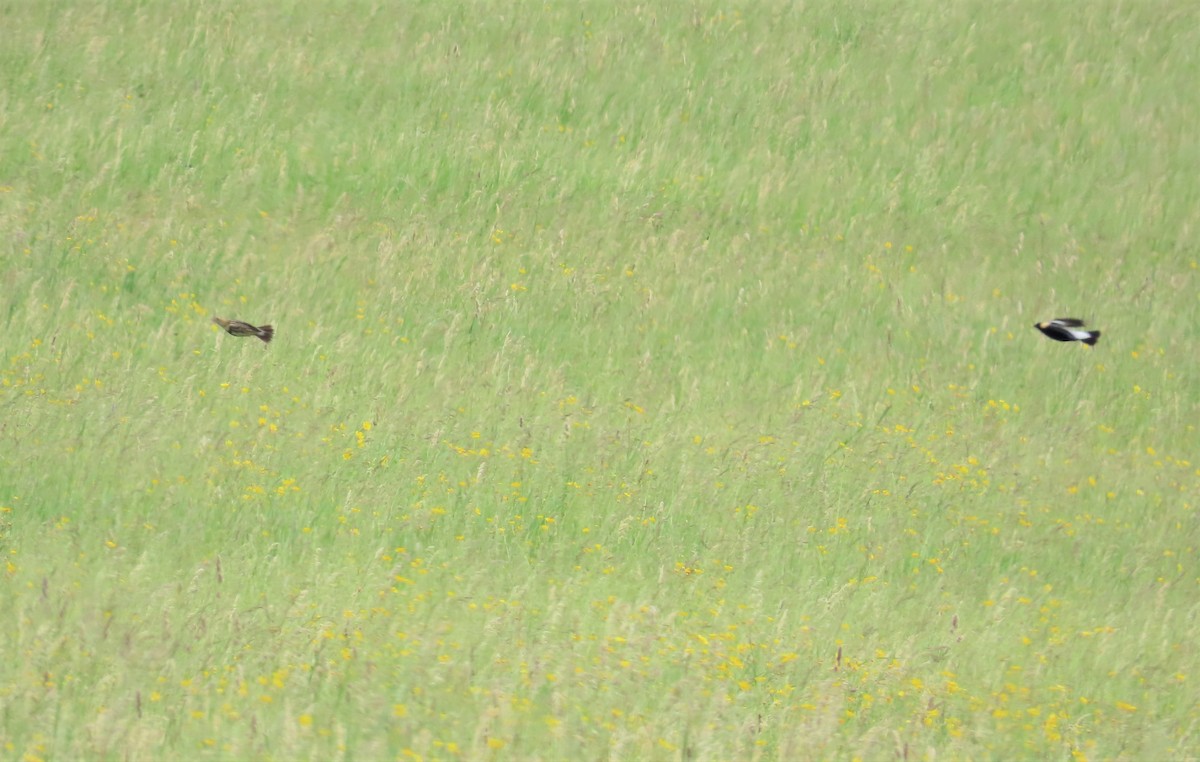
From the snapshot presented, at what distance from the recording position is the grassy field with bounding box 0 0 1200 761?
5.83 meters

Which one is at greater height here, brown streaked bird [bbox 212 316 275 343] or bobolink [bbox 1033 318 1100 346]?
bobolink [bbox 1033 318 1100 346]

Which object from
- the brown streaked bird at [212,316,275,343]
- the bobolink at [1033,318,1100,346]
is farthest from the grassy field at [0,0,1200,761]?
the bobolink at [1033,318,1100,346]

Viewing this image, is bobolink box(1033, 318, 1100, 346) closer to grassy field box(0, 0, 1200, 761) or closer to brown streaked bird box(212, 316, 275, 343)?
grassy field box(0, 0, 1200, 761)

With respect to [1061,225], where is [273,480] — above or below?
below

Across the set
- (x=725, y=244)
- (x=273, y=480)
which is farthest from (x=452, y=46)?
(x=273, y=480)

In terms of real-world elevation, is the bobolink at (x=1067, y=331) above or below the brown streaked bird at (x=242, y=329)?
above

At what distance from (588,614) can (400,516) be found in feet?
4.96

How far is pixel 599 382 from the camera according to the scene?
973 centimetres

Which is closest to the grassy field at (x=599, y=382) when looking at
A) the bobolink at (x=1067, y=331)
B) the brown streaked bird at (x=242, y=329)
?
the brown streaked bird at (x=242, y=329)

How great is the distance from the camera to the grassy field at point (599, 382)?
583cm

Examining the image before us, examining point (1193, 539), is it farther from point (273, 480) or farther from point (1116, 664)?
point (273, 480)

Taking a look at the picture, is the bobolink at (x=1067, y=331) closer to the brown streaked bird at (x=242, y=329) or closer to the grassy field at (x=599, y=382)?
the grassy field at (x=599, y=382)

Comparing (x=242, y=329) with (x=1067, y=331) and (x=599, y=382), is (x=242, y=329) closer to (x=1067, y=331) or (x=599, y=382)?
(x=599, y=382)

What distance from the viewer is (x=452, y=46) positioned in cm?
1487
